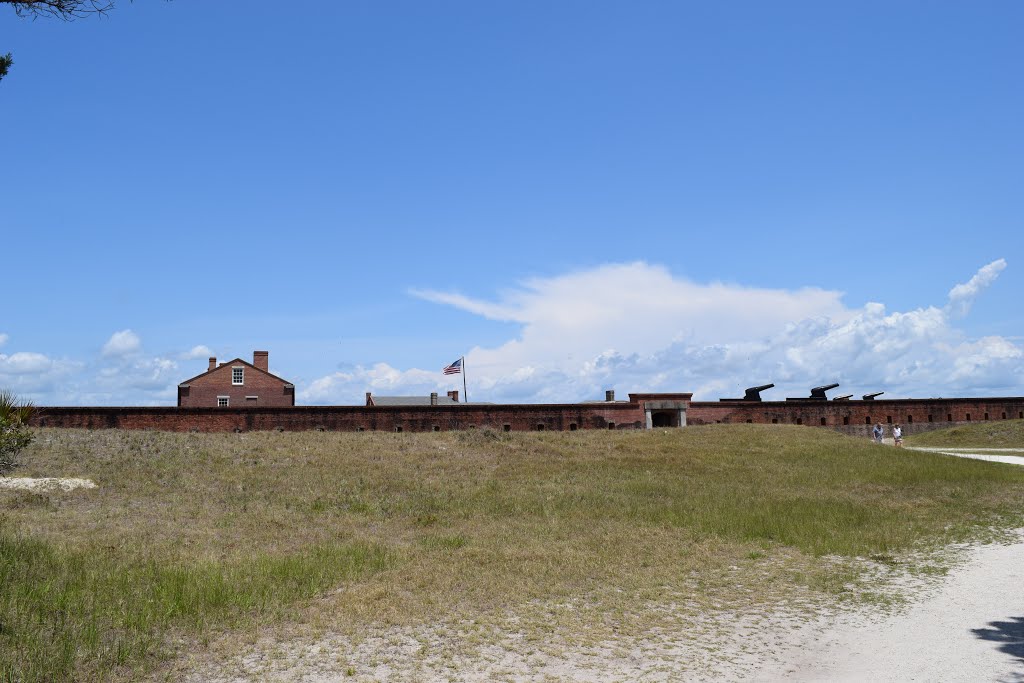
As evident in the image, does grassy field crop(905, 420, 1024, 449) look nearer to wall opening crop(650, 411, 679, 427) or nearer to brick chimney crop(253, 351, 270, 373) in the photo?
wall opening crop(650, 411, 679, 427)

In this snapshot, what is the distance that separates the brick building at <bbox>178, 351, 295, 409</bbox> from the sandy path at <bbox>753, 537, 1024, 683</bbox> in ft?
179

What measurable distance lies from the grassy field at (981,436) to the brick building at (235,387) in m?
46.7

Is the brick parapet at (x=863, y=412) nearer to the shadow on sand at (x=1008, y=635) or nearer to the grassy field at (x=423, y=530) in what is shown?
the grassy field at (x=423, y=530)

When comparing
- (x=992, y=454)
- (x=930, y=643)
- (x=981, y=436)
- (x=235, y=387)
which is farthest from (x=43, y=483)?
(x=981, y=436)

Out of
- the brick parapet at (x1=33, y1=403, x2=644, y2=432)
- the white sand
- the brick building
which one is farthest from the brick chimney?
the white sand

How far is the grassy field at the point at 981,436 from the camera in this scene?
41.0m

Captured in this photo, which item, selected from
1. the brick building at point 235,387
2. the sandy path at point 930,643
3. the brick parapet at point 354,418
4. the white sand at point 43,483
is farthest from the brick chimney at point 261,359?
the sandy path at point 930,643

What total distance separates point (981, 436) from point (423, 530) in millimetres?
39612

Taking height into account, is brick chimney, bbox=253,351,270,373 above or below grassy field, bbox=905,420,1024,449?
above

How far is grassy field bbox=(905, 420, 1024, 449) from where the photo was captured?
41000 mm

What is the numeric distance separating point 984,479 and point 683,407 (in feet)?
63.1

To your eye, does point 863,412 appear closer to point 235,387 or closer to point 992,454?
point 992,454

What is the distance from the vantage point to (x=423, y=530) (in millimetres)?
16156

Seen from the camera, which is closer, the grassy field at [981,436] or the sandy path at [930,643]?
the sandy path at [930,643]
